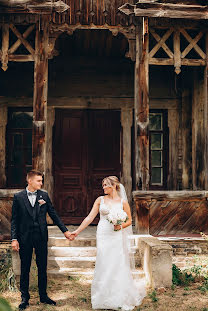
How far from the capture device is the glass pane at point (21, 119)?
891 cm

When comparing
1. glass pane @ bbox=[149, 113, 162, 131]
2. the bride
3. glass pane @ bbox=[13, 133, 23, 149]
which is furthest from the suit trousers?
glass pane @ bbox=[149, 113, 162, 131]

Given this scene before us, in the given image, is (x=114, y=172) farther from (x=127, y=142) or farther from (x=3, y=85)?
(x=3, y=85)

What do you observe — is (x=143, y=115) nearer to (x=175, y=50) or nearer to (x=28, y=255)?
(x=175, y=50)

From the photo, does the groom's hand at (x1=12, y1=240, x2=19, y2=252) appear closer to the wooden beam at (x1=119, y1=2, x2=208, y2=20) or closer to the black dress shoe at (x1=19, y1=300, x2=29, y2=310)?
the black dress shoe at (x1=19, y1=300, x2=29, y2=310)

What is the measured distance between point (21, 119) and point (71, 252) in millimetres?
4210

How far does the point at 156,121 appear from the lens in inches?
358

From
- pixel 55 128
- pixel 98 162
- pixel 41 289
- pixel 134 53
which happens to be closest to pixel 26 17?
pixel 134 53

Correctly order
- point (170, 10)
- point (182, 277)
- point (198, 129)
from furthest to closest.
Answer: point (198, 129)
point (170, 10)
point (182, 277)

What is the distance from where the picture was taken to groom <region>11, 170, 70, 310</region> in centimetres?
430

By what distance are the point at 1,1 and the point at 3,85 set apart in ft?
8.65

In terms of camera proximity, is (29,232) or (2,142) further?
(2,142)

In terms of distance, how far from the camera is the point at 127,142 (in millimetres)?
8859

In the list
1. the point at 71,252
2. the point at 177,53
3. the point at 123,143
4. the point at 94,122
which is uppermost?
the point at 177,53

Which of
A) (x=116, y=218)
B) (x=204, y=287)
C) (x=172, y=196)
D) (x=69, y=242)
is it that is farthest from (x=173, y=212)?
(x=116, y=218)
